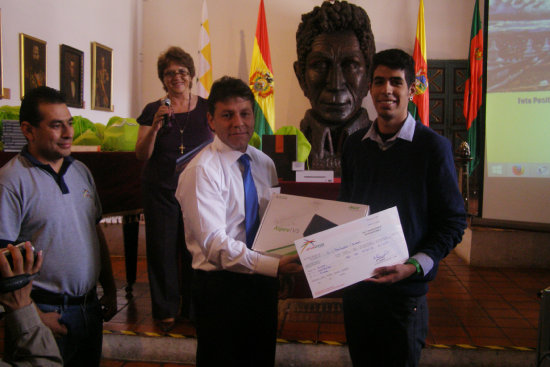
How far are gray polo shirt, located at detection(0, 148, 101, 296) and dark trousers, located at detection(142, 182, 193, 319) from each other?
77 cm

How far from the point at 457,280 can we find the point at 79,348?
2.95m

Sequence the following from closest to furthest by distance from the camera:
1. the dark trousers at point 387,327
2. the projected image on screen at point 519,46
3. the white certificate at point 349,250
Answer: the white certificate at point 349,250 → the dark trousers at point 387,327 → the projected image on screen at point 519,46

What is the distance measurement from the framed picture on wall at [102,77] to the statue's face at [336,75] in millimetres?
2483

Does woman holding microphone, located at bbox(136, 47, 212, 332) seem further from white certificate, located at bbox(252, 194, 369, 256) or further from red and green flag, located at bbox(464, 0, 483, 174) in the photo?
red and green flag, located at bbox(464, 0, 483, 174)

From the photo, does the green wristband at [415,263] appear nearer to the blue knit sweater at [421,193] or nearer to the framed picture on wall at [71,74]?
the blue knit sweater at [421,193]

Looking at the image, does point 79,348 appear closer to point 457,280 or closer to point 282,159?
point 282,159

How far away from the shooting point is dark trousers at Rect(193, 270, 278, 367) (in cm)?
136

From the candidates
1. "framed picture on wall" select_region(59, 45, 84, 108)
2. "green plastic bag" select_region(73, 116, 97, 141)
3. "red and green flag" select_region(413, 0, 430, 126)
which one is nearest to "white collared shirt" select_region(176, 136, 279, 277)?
"green plastic bag" select_region(73, 116, 97, 141)

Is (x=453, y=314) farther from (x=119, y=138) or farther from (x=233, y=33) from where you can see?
(x=233, y=33)

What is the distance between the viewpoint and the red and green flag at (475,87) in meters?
5.30

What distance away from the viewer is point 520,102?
10.6 feet

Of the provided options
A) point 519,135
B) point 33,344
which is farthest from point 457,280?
point 33,344

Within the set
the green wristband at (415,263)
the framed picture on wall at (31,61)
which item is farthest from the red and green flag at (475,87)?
the framed picture on wall at (31,61)

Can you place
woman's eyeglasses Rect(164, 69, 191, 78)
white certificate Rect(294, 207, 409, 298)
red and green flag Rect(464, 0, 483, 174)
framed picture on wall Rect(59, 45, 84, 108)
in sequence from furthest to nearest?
red and green flag Rect(464, 0, 483, 174) → framed picture on wall Rect(59, 45, 84, 108) → woman's eyeglasses Rect(164, 69, 191, 78) → white certificate Rect(294, 207, 409, 298)
